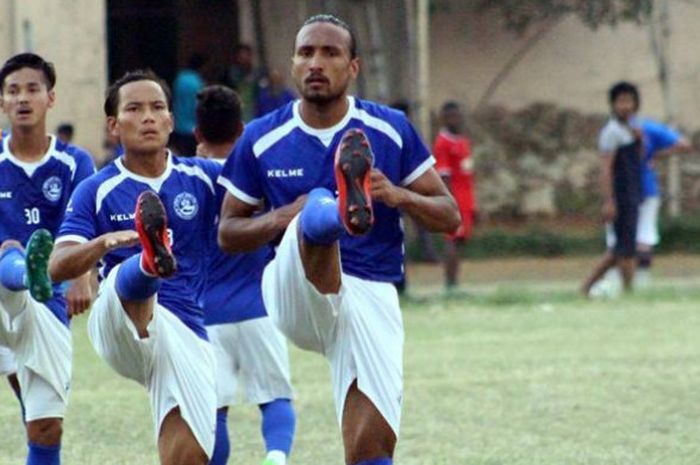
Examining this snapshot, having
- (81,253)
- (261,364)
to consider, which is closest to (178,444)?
(81,253)

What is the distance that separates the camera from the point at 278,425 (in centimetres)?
1054

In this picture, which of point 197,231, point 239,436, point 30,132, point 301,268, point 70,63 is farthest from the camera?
point 70,63

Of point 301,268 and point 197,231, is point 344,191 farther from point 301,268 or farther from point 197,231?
point 197,231

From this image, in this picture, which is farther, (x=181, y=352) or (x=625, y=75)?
(x=625, y=75)

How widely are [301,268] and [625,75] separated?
2041 cm

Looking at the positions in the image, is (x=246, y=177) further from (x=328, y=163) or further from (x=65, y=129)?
(x=65, y=129)

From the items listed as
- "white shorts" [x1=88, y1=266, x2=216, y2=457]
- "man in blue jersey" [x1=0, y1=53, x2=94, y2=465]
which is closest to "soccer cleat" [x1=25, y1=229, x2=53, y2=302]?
"white shorts" [x1=88, y1=266, x2=216, y2=457]

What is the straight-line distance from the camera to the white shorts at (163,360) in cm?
832

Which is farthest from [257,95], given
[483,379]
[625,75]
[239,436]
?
[239,436]

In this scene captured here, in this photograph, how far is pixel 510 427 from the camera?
1238 centimetres

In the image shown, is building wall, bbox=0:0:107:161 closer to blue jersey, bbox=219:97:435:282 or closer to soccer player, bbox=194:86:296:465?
soccer player, bbox=194:86:296:465

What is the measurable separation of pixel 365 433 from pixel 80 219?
4.74ft

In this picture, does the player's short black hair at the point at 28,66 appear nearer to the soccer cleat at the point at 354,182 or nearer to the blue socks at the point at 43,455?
the blue socks at the point at 43,455

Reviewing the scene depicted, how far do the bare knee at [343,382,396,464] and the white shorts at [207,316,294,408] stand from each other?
229cm
